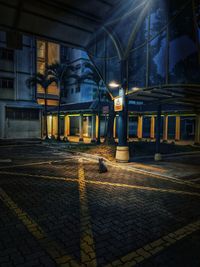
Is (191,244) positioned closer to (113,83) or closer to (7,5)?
(113,83)

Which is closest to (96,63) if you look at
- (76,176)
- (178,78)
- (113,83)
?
(113,83)

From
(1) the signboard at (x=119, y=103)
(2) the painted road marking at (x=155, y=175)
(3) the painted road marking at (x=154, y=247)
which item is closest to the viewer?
(3) the painted road marking at (x=154, y=247)

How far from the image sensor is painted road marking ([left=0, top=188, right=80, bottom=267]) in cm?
341

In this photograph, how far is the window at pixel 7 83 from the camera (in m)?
24.8

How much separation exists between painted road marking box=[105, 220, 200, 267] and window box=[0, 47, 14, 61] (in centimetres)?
Result: 2708

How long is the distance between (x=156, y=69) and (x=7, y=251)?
30.7ft

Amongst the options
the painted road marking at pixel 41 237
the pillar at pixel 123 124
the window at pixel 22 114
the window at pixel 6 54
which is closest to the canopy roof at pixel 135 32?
the pillar at pixel 123 124

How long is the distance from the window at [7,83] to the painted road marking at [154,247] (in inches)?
1010

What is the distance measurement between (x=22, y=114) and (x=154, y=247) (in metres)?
24.4

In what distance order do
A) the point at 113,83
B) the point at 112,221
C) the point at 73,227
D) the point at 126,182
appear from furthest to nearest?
1. the point at 113,83
2. the point at 126,182
3. the point at 112,221
4. the point at 73,227

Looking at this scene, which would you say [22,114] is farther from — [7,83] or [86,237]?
[86,237]

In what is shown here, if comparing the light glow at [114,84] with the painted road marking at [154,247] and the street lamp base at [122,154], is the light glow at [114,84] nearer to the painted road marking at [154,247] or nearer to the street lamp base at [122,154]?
the street lamp base at [122,154]

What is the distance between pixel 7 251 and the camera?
356 centimetres

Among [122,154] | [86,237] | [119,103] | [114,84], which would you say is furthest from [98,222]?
[114,84]
